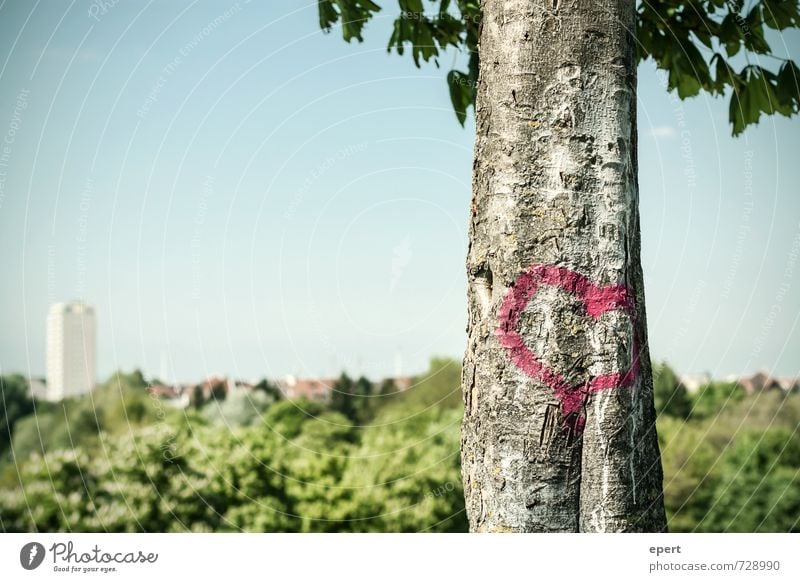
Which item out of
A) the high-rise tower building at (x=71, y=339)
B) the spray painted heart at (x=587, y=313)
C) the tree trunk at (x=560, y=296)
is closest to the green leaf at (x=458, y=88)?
the tree trunk at (x=560, y=296)

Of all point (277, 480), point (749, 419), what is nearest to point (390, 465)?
point (277, 480)

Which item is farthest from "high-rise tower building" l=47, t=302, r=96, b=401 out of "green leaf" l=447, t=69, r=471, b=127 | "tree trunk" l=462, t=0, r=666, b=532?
"tree trunk" l=462, t=0, r=666, b=532

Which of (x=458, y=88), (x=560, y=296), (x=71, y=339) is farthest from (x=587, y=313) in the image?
(x=71, y=339)

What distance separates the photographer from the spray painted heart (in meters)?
1.68

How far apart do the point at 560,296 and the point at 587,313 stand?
74mm

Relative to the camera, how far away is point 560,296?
5.56 ft

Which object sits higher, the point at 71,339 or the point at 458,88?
the point at 458,88

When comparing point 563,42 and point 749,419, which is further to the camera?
point 749,419

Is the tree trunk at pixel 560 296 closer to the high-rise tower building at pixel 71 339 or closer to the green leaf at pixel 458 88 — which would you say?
the green leaf at pixel 458 88

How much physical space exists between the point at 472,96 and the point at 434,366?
6.74 meters

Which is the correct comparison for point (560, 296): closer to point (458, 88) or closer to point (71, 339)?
point (458, 88)

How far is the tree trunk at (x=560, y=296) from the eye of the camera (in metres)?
1.68

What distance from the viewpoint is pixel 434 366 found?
9695 mm
